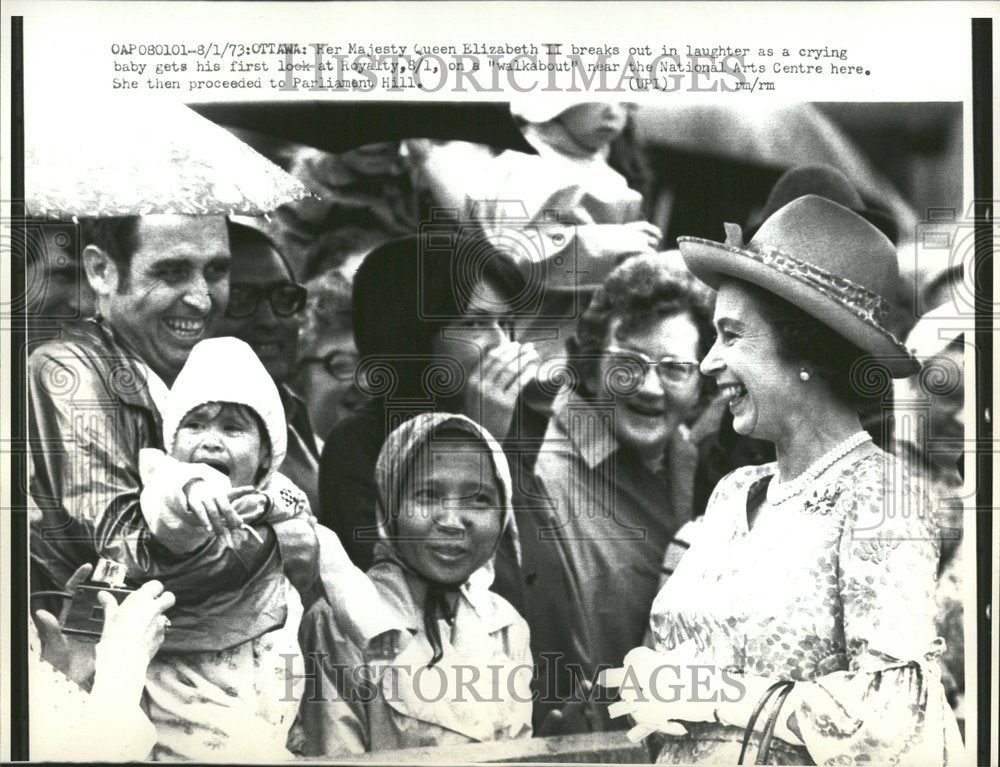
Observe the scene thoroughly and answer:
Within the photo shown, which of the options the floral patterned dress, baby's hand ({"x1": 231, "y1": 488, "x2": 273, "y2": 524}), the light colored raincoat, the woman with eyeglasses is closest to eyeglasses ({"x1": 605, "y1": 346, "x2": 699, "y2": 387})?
the woman with eyeglasses

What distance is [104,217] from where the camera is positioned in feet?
15.7

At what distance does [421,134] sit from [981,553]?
2.94m

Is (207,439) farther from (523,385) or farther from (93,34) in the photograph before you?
(93,34)

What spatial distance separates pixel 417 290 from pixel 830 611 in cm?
216

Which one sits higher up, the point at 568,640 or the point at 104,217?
the point at 104,217

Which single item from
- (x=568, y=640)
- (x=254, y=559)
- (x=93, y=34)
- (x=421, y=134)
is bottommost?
(x=568, y=640)

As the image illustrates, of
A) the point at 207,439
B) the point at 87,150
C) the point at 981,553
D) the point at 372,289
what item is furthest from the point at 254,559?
the point at 981,553

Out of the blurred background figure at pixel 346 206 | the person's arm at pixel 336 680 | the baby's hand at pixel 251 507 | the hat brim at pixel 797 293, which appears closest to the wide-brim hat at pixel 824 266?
the hat brim at pixel 797 293

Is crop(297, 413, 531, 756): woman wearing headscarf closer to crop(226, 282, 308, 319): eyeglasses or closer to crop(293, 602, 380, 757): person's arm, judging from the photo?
crop(293, 602, 380, 757): person's arm

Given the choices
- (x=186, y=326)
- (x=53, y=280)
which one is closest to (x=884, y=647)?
(x=186, y=326)

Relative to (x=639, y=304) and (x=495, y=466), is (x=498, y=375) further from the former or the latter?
(x=639, y=304)

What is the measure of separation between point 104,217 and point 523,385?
1933 millimetres

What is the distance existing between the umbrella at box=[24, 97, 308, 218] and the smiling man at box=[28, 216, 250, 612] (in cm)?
9

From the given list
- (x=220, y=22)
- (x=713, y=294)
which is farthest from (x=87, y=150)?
(x=713, y=294)
